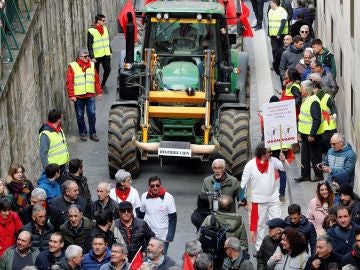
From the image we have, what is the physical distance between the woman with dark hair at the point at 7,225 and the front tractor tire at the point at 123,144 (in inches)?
238

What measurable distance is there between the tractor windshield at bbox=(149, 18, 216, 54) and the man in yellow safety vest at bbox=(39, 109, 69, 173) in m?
3.11

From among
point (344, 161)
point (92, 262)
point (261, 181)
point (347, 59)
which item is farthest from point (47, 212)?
point (347, 59)

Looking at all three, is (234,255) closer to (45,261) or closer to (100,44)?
(45,261)

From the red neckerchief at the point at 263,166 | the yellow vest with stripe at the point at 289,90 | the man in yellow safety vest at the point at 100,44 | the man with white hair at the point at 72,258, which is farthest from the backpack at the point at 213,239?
the man in yellow safety vest at the point at 100,44

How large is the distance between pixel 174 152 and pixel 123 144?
116cm

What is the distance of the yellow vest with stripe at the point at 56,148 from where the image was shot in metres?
24.9

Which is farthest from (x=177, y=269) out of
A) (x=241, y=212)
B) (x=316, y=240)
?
(x=241, y=212)

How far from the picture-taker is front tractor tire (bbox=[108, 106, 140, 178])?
26.5m

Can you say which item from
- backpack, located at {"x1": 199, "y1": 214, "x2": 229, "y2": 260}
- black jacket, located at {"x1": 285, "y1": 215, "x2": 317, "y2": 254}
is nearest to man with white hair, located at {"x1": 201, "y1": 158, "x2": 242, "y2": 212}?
backpack, located at {"x1": 199, "y1": 214, "x2": 229, "y2": 260}

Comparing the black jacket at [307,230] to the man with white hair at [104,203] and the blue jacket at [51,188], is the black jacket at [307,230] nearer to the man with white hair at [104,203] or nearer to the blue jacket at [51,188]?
the man with white hair at [104,203]

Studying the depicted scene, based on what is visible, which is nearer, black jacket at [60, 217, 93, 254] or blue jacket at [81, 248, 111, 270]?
blue jacket at [81, 248, 111, 270]

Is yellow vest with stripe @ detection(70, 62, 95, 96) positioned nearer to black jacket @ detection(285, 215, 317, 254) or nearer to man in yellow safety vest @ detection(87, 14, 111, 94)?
man in yellow safety vest @ detection(87, 14, 111, 94)

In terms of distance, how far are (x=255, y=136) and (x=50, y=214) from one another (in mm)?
8712

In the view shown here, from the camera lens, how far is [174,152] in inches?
1013
